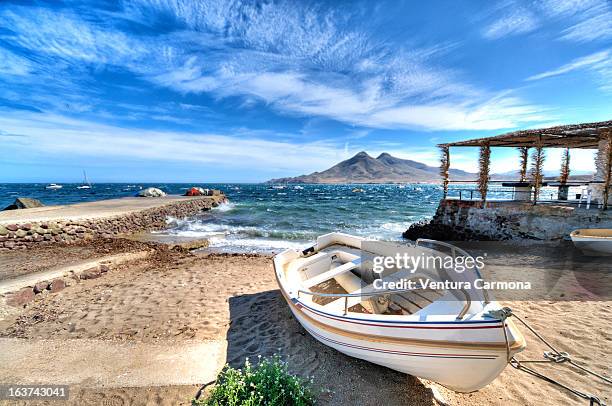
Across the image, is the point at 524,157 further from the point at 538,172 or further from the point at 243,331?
the point at 243,331

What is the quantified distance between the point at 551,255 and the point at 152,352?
1357 centimetres

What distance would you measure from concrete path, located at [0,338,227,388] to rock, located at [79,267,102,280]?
339 cm

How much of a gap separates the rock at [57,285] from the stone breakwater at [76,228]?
6.73 m

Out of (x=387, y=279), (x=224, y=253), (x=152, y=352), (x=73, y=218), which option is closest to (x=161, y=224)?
(x=73, y=218)

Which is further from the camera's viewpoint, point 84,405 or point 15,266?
point 15,266

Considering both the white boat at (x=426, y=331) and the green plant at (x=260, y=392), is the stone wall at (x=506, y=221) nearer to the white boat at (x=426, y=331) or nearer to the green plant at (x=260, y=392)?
the white boat at (x=426, y=331)

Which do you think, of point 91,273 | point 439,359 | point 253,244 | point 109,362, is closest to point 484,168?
point 253,244

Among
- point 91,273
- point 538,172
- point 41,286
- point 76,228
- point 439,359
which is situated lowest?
point 91,273

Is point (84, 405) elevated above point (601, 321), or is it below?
below

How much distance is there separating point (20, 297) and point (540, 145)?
20.3 m

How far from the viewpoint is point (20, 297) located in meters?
6.40

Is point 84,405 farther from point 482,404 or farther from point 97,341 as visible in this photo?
point 482,404

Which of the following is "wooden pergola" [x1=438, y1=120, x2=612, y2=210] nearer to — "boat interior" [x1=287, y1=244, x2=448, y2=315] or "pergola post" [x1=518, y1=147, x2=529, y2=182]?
"pergola post" [x1=518, y1=147, x2=529, y2=182]

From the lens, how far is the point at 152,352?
4.66 metres
